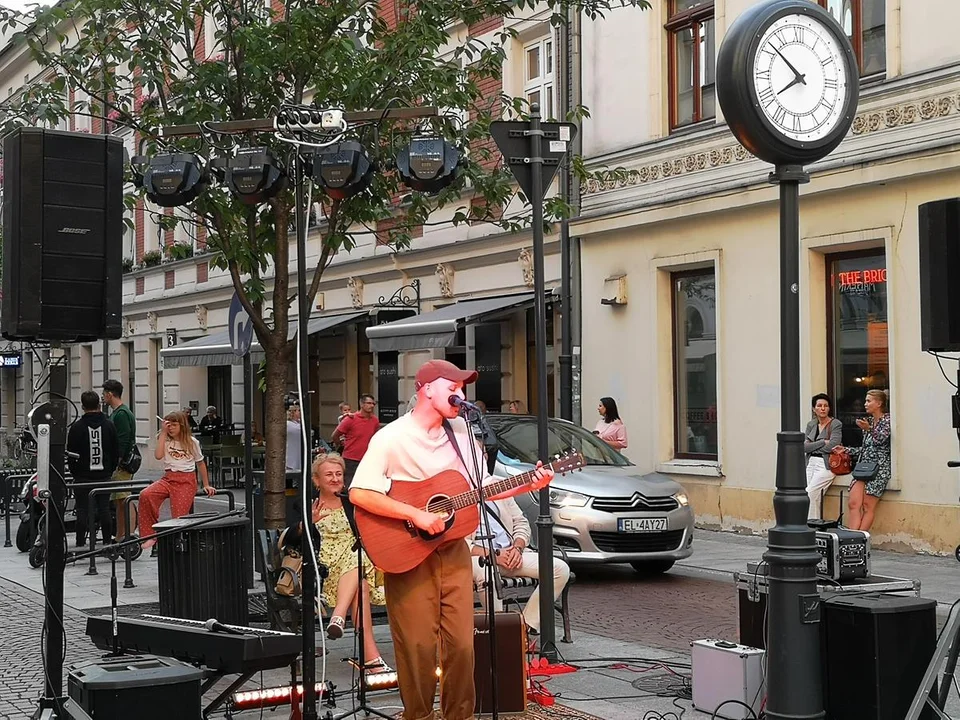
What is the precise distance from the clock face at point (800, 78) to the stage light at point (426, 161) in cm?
289

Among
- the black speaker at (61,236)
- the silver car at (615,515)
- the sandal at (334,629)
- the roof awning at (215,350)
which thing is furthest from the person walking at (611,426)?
the black speaker at (61,236)

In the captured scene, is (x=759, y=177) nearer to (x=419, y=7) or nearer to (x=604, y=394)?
(x=604, y=394)

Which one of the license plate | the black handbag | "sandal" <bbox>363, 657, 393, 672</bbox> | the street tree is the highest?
the street tree

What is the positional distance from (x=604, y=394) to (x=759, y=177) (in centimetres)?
430

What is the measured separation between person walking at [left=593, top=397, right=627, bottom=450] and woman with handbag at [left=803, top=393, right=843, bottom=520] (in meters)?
2.72

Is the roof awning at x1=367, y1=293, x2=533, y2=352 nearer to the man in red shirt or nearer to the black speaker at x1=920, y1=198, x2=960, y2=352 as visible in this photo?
the man in red shirt

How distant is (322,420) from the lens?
28219 mm

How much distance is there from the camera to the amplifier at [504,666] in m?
7.02

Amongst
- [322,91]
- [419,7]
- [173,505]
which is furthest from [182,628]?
[173,505]

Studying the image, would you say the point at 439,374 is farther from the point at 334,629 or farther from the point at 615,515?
the point at 615,515

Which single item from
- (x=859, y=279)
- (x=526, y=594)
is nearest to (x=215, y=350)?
(x=859, y=279)

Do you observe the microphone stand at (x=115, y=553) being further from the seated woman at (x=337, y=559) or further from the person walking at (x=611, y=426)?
the person walking at (x=611, y=426)

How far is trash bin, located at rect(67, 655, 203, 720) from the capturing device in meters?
5.17

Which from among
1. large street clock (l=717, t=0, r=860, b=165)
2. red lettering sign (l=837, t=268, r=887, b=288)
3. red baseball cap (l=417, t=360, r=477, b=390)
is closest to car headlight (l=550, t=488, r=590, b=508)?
red lettering sign (l=837, t=268, r=887, b=288)
